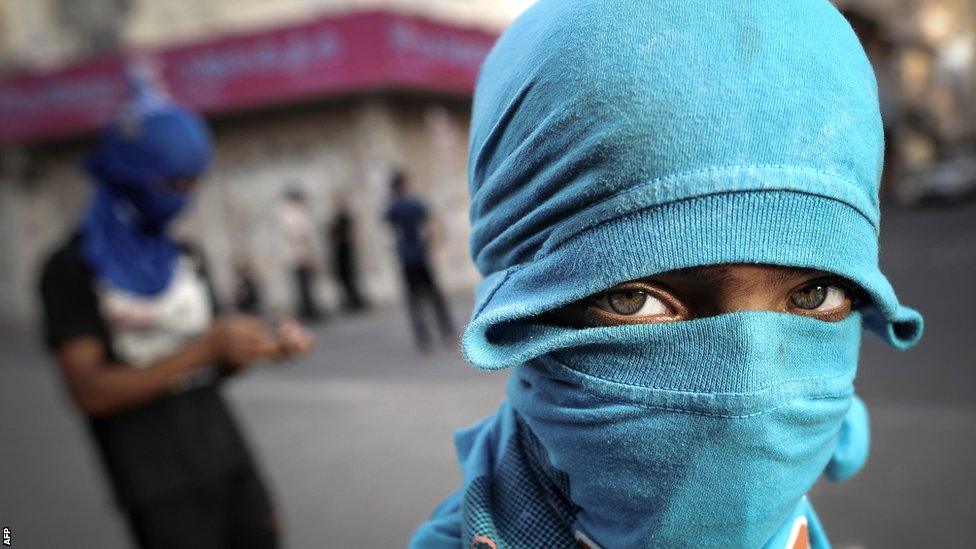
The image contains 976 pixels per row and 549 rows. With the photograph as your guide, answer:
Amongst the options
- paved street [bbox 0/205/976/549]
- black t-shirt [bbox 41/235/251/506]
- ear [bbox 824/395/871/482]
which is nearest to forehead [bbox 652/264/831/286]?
ear [bbox 824/395/871/482]

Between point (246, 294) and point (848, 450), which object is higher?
point (848, 450)

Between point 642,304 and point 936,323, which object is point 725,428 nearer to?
point 642,304

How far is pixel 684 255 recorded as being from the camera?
87 centimetres

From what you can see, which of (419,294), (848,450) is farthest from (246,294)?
(848,450)

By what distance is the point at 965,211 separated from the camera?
20719mm

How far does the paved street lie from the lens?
343cm

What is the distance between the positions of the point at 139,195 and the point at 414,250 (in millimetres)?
5758

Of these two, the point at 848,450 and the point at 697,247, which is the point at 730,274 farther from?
the point at 848,450

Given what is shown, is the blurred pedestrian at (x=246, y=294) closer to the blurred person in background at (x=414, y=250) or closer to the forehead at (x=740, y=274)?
the blurred person in background at (x=414, y=250)

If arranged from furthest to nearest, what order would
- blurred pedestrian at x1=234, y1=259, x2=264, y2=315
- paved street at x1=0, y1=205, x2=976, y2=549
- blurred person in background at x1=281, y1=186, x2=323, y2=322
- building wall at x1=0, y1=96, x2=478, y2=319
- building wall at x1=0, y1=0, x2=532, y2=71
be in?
building wall at x1=0, y1=0, x2=532, y2=71 < building wall at x1=0, y1=96, x2=478, y2=319 < blurred person in background at x1=281, y1=186, x2=323, y2=322 < blurred pedestrian at x1=234, y1=259, x2=264, y2=315 < paved street at x1=0, y1=205, x2=976, y2=549

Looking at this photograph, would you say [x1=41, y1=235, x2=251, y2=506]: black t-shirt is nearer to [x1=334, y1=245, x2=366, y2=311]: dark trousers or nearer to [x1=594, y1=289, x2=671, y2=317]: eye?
[x1=594, y1=289, x2=671, y2=317]: eye

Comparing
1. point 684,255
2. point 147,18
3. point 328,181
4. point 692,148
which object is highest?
point 147,18

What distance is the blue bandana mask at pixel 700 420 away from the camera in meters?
0.89

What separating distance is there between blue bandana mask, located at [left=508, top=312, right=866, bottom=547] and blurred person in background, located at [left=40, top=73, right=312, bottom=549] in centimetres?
136
